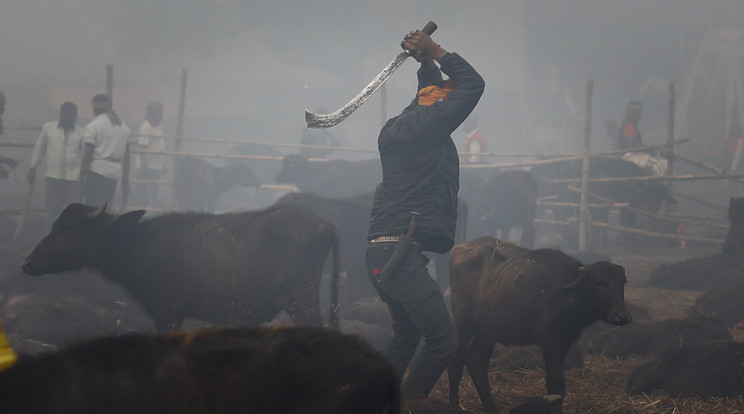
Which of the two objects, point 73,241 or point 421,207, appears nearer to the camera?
point 421,207

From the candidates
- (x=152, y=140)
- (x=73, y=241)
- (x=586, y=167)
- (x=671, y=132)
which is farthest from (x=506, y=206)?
(x=73, y=241)

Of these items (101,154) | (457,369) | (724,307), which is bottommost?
(457,369)

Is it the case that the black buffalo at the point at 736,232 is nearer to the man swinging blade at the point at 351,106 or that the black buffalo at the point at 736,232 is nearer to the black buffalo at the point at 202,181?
the man swinging blade at the point at 351,106

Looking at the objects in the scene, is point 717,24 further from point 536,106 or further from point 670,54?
point 536,106

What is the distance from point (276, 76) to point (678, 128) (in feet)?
65.4

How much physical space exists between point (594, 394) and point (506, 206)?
34.1 feet

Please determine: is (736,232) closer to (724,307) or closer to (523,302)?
(724,307)

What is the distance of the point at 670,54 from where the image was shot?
27359 mm

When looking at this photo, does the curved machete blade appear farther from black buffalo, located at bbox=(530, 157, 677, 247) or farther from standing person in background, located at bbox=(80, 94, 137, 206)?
black buffalo, located at bbox=(530, 157, 677, 247)

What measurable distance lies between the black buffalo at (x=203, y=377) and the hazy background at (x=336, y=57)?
27318mm

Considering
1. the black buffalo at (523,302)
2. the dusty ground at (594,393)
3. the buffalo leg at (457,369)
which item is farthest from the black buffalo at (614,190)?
the buffalo leg at (457,369)

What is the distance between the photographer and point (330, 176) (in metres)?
18.1

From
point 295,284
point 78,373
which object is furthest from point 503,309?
point 78,373

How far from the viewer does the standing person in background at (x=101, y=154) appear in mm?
11250
